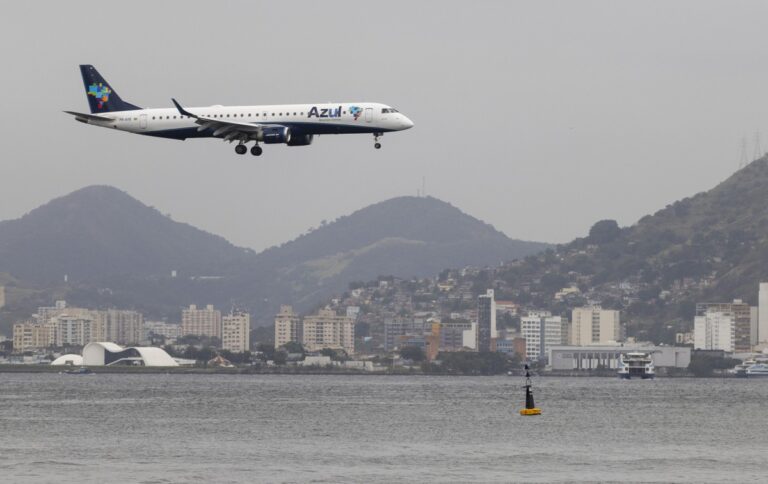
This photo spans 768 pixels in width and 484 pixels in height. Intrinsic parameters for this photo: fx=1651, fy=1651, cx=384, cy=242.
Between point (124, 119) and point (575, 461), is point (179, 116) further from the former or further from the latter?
point (575, 461)

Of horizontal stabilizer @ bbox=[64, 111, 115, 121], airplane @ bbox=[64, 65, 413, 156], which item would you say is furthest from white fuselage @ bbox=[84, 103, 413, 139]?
horizontal stabilizer @ bbox=[64, 111, 115, 121]

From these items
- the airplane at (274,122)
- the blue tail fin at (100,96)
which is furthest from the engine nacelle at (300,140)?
the blue tail fin at (100,96)

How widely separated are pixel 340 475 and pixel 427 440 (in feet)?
75.4

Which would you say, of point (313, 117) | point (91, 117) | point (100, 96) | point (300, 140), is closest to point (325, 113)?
point (313, 117)

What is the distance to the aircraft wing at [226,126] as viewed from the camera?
128 meters

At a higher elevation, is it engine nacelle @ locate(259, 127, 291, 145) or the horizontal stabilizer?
the horizontal stabilizer

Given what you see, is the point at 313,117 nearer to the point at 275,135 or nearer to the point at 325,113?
the point at 325,113

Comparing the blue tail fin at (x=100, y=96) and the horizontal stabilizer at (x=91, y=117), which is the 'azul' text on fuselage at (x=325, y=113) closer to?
the blue tail fin at (x=100, y=96)

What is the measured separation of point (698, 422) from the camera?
13988 centimetres

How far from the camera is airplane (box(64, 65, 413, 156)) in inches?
5027

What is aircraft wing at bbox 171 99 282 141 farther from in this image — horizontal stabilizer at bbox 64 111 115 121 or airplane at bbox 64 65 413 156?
horizontal stabilizer at bbox 64 111 115 121

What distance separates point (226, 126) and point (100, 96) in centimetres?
1733

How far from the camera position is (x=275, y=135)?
127 meters

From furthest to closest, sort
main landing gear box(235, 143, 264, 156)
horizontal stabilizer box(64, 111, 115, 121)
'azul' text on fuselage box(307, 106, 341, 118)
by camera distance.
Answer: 1. horizontal stabilizer box(64, 111, 115, 121)
2. main landing gear box(235, 143, 264, 156)
3. 'azul' text on fuselage box(307, 106, 341, 118)
